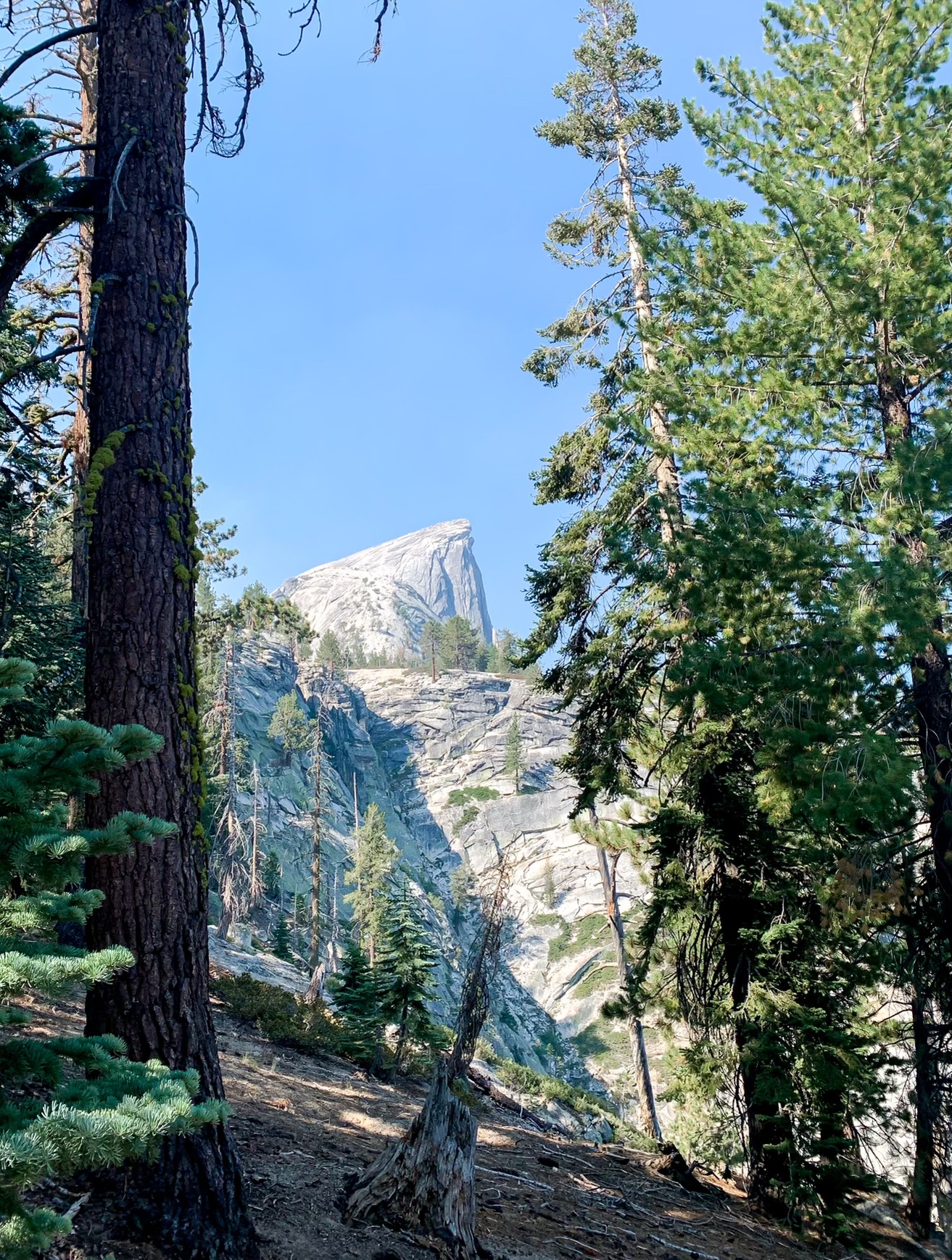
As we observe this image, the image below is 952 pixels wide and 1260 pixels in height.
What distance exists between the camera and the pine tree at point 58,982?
1.77 m

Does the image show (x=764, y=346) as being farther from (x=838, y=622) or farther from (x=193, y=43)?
(x=193, y=43)

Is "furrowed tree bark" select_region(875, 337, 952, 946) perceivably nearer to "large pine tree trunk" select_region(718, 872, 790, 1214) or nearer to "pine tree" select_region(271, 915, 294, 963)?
"large pine tree trunk" select_region(718, 872, 790, 1214)

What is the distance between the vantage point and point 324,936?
2007 inches

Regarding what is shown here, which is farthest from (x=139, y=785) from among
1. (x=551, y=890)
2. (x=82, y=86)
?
(x=551, y=890)

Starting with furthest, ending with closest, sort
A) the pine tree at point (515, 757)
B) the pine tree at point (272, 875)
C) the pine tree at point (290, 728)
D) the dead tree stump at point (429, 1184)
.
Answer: the pine tree at point (515, 757), the pine tree at point (290, 728), the pine tree at point (272, 875), the dead tree stump at point (429, 1184)

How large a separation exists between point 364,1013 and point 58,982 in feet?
39.3

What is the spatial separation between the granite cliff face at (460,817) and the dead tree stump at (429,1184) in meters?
33.2

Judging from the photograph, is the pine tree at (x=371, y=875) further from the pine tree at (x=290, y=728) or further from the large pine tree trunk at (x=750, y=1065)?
the large pine tree trunk at (x=750, y=1065)

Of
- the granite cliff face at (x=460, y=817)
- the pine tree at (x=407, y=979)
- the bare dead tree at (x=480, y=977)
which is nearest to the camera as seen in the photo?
the bare dead tree at (x=480, y=977)

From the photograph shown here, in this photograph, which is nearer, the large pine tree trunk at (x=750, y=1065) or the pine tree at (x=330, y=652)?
the large pine tree trunk at (x=750, y=1065)

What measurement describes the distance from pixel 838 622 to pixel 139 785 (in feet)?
16.3

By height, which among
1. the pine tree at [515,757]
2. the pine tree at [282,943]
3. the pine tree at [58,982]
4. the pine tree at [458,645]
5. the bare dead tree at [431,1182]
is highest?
the pine tree at [458,645]

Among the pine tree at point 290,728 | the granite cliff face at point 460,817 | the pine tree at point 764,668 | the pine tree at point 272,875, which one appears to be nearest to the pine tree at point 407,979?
the pine tree at point 764,668

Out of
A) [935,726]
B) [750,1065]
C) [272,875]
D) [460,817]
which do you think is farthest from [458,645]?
[935,726]
